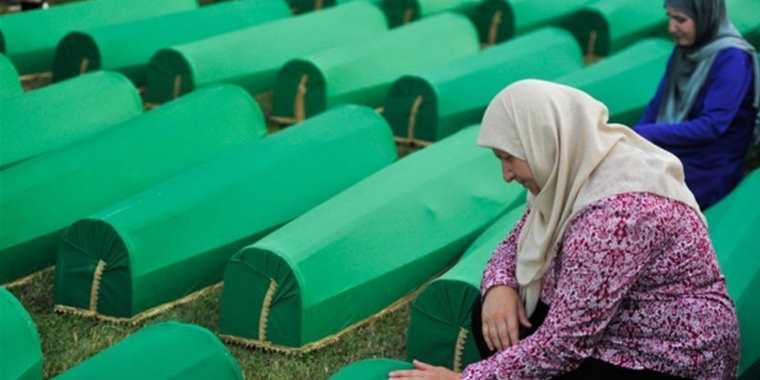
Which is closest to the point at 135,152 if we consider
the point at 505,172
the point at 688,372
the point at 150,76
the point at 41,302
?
the point at 41,302

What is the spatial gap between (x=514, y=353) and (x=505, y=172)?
0.47 metres

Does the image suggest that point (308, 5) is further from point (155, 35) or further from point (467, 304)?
point (467, 304)

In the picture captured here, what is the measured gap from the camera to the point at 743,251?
464 cm

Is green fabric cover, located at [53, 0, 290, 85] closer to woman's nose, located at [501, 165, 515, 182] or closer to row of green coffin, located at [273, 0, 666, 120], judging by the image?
row of green coffin, located at [273, 0, 666, 120]

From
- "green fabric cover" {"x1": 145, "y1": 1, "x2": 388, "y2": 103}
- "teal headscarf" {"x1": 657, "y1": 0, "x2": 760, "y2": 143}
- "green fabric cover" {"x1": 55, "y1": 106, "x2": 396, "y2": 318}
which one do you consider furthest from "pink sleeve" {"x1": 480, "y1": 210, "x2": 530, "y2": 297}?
"green fabric cover" {"x1": 145, "y1": 1, "x2": 388, "y2": 103}

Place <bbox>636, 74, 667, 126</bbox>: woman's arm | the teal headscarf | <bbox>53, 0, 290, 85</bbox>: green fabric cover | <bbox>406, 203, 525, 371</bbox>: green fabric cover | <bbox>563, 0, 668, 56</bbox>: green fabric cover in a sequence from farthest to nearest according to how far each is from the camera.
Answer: <bbox>563, 0, 668, 56</bbox>: green fabric cover, <bbox>53, 0, 290, 85</bbox>: green fabric cover, <bbox>636, 74, 667, 126</bbox>: woman's arm, the teal headscarf, <bbox>406, 203, 525, 371</bbox>: green fabric cover

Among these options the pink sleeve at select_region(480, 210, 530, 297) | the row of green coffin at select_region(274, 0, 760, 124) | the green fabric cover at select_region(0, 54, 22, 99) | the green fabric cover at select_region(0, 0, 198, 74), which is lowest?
the row of green coffin at select_region(274, 0, 760, 124)

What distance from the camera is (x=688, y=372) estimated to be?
3.43 m

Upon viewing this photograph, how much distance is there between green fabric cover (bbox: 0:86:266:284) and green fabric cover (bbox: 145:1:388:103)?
3.31ft

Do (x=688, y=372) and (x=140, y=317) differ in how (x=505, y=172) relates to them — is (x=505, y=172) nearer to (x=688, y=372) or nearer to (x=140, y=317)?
(x=688, y=372)

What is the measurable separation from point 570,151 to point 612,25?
5443mm

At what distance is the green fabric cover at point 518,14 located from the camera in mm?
9008

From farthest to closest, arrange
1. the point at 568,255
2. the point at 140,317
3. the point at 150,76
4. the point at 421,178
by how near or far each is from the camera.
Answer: the point at 150,76 → the point at 421,178 → the point at 140,317 → the point at 568,255

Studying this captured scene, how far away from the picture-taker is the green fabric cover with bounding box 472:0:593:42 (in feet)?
29.6
